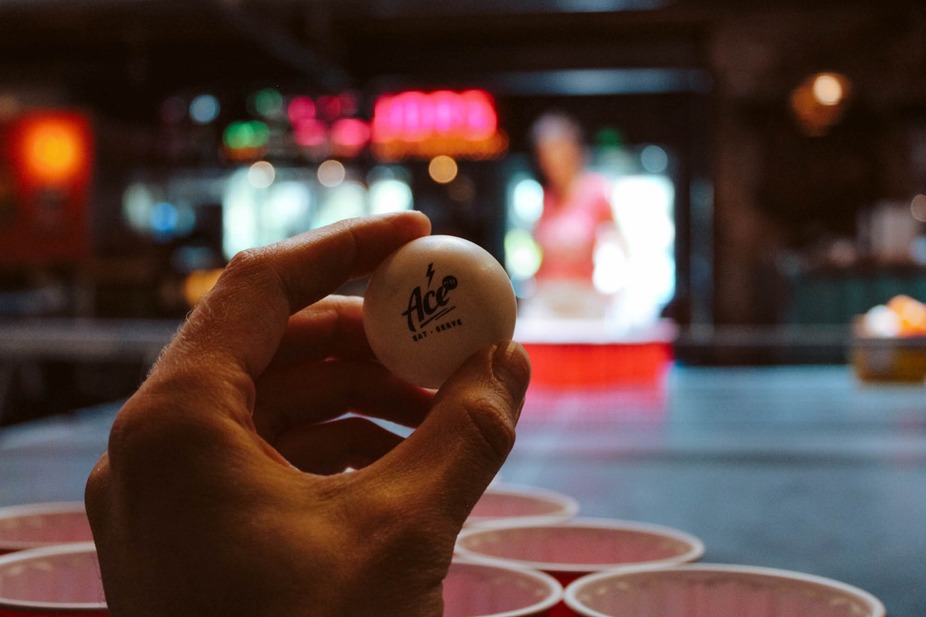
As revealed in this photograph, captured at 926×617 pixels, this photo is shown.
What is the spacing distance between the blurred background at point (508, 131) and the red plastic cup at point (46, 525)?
27.5 ft

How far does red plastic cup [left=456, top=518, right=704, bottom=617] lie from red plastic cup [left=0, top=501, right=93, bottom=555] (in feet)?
1.49

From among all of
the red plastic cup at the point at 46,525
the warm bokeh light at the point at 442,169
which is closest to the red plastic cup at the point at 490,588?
the red plastic cup at the point at 46,525

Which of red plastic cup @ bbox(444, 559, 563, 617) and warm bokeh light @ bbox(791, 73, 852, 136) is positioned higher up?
warm bokeh light @ bbox(791, 73, 852, 136)

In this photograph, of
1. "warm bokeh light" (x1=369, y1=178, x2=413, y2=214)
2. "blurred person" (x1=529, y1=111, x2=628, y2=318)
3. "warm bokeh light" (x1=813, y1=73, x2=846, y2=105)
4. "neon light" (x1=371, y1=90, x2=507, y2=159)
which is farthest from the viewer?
"warm bokeh light" (x1=369, y1=178, x2=413, y2=214)

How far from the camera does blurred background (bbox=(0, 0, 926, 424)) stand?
10586 mm

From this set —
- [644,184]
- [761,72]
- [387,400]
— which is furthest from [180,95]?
[387,400]

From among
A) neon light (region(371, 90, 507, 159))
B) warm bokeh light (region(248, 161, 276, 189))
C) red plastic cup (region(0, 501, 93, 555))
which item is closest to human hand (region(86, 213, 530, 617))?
red plastic cup (region(0, 501, 93, 555))

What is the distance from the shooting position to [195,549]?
0.67 meters

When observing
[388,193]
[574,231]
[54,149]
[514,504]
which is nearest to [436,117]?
[388,193]

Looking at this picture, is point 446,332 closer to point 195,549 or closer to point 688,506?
point 195,549

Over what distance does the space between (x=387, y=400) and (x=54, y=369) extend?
33.2 feet

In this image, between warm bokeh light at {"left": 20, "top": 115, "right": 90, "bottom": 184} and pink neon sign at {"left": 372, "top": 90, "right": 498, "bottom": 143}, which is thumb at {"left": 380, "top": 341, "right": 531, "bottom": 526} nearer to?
pink neon sign at {"left": 372, "top": 90, "right": 498, "bottom": 143}

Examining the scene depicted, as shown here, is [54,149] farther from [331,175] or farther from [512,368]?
[512,368]

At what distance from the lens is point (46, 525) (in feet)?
3.96
